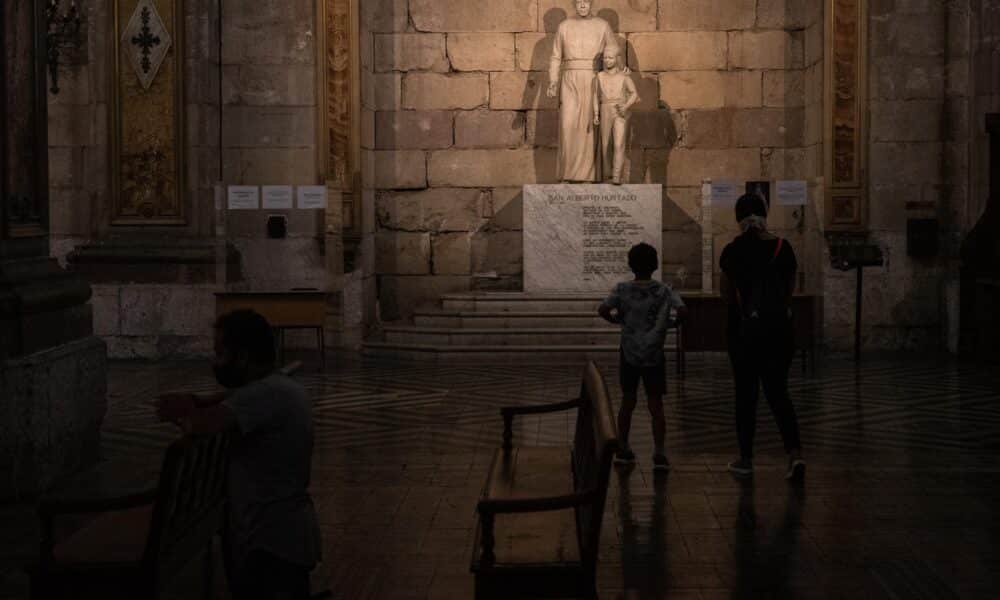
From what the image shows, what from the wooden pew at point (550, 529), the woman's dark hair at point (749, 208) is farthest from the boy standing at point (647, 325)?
the wooden pew at point (550, 529)

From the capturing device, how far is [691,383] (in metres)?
13.3

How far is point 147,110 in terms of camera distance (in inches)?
A: 612

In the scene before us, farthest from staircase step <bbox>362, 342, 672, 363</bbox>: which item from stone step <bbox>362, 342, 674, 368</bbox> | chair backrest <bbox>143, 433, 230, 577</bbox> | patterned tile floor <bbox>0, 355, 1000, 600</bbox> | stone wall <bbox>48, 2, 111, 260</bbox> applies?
chair backrest <bbox>143, 433, 230, 577</bbox>

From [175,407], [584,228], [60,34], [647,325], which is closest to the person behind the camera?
[175,407]

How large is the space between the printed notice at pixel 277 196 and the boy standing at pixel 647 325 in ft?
25.9

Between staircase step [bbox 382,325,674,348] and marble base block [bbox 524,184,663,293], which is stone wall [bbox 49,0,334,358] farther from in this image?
marble base block [bbox 524,184,663,293]

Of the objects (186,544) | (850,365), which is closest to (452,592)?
(186,544)

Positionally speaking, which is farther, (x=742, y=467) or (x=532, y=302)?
(x=532, y=302)

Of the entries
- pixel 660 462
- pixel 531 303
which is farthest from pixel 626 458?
pixel 531 303

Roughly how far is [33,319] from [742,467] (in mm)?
4139

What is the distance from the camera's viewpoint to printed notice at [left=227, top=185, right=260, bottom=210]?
1585 centimetres

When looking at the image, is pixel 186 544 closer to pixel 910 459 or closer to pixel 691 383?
pixel 910 459

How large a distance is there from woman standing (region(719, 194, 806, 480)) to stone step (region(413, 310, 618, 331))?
24.9 feet

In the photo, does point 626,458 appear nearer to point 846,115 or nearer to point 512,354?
point 512,354
